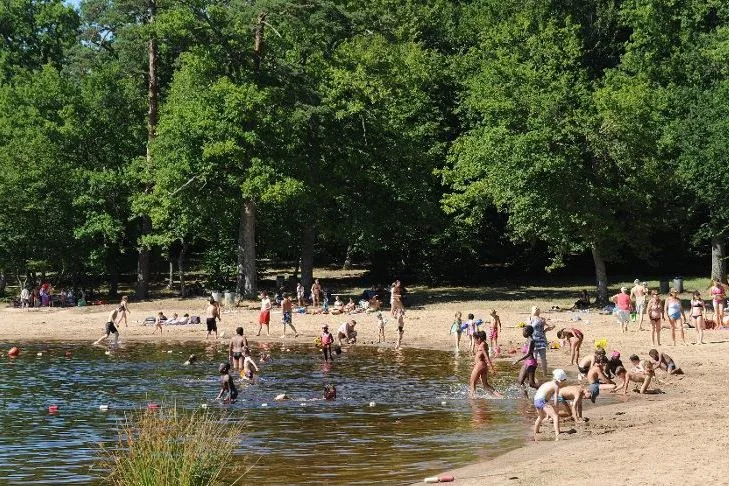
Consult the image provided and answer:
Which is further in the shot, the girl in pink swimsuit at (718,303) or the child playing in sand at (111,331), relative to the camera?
the child playing in sand at (111,331)

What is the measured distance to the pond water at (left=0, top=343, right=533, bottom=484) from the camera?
19.7 meters

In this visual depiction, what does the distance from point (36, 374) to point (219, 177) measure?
65.5ft

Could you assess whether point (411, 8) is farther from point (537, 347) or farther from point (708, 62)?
point (537, 347)

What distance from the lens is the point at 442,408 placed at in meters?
25.9

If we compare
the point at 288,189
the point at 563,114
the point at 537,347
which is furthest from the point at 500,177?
the point at 537,347

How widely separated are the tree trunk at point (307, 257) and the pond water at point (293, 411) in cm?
1619

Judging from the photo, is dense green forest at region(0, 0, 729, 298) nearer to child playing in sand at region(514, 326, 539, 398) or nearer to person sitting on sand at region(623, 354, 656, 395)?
person sitting on sand at region(623, 354, 656, 395)

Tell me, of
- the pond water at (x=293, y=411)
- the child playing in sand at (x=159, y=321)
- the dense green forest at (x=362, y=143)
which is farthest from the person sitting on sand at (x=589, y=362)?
the child playing in sand at (x=159, y=321)

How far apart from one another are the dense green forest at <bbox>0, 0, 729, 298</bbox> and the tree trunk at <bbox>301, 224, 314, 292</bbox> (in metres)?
0.17

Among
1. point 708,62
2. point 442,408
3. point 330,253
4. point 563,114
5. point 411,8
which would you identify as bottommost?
point 442,408

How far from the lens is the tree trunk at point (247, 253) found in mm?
53719

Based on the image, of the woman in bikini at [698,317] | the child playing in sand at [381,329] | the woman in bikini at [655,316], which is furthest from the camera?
the child playing in sand at [381,329]

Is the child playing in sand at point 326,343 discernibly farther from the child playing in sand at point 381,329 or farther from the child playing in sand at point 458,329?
the child playing in sand at point 381,329

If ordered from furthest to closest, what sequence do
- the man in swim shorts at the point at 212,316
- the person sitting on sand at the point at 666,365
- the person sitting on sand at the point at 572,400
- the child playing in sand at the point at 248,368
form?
the man in swim shorts at the point at 212,316 < the child playing in sand at the point at 248,368 < the person sitting on sand at the point at 666,365 < the person sitting on sand at the point at 572,400
